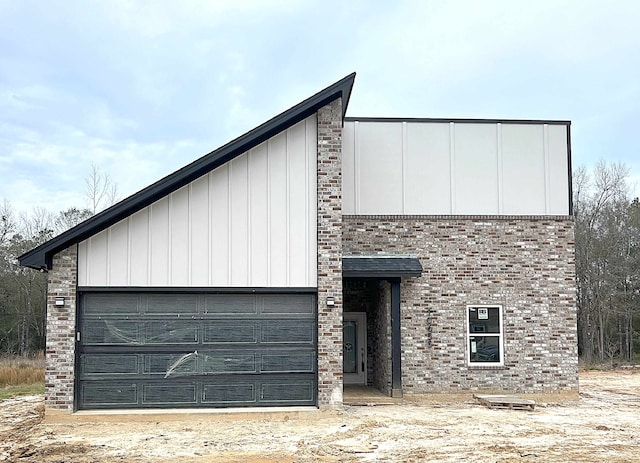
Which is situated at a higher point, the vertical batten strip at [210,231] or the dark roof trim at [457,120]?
the dark roof trim at [457,120]

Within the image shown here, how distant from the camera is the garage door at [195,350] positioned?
1391 cm

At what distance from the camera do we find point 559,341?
55.5 feet

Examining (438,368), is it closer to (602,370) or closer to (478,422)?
(478,422)

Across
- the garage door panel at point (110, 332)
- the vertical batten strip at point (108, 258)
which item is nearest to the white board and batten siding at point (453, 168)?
the vertical batten strip at point (108, 258)

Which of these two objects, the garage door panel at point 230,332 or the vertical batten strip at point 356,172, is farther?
the vertical batten strip at point 356,172

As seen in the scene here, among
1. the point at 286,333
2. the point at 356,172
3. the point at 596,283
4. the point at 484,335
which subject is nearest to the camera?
the point at 286,333

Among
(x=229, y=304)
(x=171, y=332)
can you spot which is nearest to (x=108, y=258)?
(x=171, y=332)

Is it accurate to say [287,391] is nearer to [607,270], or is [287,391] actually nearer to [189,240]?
[189,240]

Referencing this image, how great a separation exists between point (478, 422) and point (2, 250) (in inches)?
1194

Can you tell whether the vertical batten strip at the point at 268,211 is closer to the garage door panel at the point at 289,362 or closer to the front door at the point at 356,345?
the garage door panel at the point at 289,362

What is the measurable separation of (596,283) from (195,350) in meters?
26.1

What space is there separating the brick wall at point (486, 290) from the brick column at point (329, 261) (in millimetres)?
2613

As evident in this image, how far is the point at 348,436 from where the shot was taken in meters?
12.0

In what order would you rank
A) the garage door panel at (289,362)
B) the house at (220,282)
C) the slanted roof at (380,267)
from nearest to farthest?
the house at (220,282), the garage door panel at (289,362), the slanted roof at (380,267)
